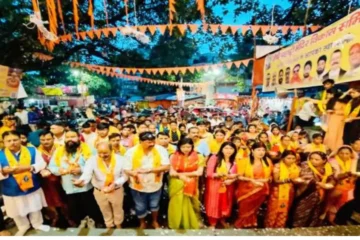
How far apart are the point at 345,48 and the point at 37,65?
467cm

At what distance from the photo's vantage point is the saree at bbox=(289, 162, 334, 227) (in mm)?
2334

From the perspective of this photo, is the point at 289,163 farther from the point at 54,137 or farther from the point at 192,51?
the point at 192,51

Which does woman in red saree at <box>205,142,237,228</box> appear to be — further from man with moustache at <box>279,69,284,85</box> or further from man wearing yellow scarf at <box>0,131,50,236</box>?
man with moustache at <box>279,69,284,85</box>

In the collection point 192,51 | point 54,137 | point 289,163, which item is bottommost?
point 289,163

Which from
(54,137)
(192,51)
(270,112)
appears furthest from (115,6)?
(270,112)

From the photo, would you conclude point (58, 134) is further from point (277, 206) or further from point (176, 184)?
point (277, 206)

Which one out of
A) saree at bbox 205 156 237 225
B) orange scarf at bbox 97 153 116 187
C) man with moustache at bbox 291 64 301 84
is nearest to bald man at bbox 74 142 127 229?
orange scarf at bbox 97 153 116 187

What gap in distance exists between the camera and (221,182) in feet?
7.73

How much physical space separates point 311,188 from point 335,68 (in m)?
1.35

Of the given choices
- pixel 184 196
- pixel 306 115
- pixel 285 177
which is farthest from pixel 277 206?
pixel 306 115

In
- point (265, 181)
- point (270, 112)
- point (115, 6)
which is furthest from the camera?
point (115, 6)

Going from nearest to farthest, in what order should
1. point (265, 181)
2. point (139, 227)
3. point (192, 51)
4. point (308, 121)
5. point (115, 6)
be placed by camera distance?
1. point (265, 181)
2. point (139, 227)
3. point (308, 121)
4. point (115, 6)
5. point (192, 51)

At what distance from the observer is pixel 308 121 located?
3.28 metres

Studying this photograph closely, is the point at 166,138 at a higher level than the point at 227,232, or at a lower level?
higher
